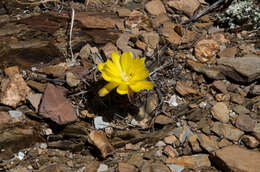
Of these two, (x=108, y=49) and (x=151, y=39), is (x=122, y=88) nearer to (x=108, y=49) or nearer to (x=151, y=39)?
(x=108, y=49)

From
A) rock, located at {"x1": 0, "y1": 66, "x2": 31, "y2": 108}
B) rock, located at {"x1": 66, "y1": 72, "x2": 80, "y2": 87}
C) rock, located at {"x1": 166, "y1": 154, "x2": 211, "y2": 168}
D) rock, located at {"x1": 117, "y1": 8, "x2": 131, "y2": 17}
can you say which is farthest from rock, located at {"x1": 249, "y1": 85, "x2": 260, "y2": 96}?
rock, located at {"x1": 0, "y1": 66, "x2": 31, "y2": 108}

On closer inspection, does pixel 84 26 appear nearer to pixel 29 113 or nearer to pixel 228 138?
pixel 29 113

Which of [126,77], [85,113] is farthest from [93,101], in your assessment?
[126,77]

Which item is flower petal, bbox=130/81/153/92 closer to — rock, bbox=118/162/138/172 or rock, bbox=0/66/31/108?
rock, bbox=118/162/138/172

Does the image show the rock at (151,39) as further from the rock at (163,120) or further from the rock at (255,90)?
the rock at (255,90)

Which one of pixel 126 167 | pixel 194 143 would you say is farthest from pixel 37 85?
pixel 194 143
